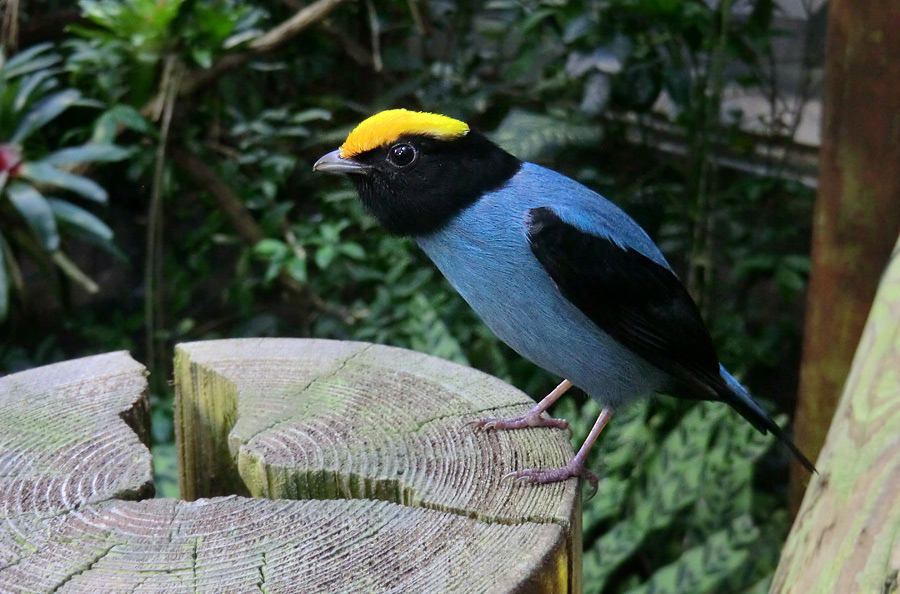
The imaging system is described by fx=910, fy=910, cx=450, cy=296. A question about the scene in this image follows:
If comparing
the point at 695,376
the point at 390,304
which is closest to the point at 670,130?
the point at 390,304

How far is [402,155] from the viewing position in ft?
7.10

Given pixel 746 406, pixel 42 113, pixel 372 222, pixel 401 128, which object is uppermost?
pixel 401 128

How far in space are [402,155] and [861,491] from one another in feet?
4.19

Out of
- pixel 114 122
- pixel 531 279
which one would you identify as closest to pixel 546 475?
pixel 531 279

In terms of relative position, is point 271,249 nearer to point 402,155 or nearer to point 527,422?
point 402,155

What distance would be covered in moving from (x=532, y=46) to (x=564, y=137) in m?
0.66

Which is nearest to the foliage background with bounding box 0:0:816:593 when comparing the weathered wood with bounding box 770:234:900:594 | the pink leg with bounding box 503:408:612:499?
the weathered wood with bounding box 770:234:900:594

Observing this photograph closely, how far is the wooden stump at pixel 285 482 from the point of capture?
4.91 feet

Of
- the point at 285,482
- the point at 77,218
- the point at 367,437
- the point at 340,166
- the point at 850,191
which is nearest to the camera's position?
the point at 285,482

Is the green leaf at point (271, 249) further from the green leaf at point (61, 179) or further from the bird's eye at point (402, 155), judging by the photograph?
the bird's eye at point (402, 155)

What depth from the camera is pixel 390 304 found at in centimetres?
427

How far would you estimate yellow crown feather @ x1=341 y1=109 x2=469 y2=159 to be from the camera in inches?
84.0

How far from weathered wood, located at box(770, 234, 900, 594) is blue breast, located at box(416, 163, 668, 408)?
1.64 feet

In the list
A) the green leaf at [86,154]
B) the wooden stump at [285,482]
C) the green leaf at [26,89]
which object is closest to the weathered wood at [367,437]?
the wooden stump at [285,482]
